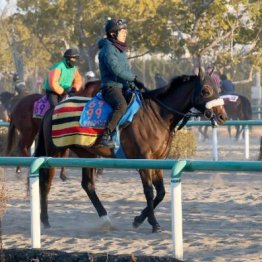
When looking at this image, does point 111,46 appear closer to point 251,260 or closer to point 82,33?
point 251,260

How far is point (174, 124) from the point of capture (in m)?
9.21

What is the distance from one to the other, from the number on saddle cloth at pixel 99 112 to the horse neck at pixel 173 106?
23 cm

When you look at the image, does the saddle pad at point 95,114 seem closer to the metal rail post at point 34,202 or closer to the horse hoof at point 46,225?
the horse hoof at point 46,225

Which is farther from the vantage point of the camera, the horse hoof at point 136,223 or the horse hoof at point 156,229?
the horse hoof at point 136,223

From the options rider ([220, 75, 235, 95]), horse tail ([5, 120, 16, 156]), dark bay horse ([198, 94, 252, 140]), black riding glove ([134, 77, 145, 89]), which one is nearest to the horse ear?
black riding glove ([134, 77, 145, 89])

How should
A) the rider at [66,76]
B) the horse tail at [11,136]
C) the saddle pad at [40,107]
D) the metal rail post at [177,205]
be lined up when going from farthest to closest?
the horse tail at [11,136]
the saddle pad at [40,107]
the rider at [66,76]
the metal rail post at [177,205]

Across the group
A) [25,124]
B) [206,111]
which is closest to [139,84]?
[206,111]

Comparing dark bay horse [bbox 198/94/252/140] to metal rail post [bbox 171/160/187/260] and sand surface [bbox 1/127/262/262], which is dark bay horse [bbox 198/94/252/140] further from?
metal rail post [bbox 171/160/187/260]

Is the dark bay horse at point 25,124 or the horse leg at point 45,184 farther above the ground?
the dark bay horse at point 25,124

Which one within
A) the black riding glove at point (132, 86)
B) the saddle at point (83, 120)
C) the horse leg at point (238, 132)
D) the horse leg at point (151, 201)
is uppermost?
the black riding glove at point (132, 86)

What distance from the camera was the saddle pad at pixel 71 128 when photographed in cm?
923

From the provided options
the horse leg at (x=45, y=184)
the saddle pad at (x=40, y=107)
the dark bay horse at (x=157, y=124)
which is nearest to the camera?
the dark bay horse at (x=157, y=124)

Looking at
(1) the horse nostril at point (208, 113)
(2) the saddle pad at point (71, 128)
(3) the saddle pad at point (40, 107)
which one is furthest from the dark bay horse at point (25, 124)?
(1) the horse nostril at point (208, 113)

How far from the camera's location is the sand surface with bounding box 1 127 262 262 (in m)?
7.59
